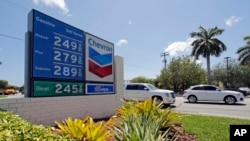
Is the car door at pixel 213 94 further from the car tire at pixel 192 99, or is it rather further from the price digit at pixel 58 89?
the price digit at pixel 58 89

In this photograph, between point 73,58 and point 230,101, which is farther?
point 230,101

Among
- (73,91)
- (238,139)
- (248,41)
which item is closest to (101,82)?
(73,91)

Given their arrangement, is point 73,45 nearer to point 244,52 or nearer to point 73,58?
point 73,58

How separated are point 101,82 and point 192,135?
496cm

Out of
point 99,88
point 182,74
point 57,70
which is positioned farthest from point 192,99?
point 182,74

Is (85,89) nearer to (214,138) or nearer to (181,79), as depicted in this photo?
(214,138)

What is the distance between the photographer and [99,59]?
36.2ft

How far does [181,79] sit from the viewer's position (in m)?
45.7

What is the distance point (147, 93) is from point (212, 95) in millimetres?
6975

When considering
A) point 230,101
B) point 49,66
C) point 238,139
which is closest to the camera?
point 238,139

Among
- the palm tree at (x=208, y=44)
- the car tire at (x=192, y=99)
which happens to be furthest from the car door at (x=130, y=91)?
the palm tree at (x=208, y=44)

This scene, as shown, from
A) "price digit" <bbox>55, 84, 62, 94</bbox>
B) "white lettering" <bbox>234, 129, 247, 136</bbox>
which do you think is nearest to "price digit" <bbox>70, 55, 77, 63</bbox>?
"price digit" <bbox>55, 84, 62, 94</bbox>

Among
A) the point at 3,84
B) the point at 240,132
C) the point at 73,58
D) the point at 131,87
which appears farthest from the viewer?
the point at 3,84

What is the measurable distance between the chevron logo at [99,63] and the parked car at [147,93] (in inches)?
272
